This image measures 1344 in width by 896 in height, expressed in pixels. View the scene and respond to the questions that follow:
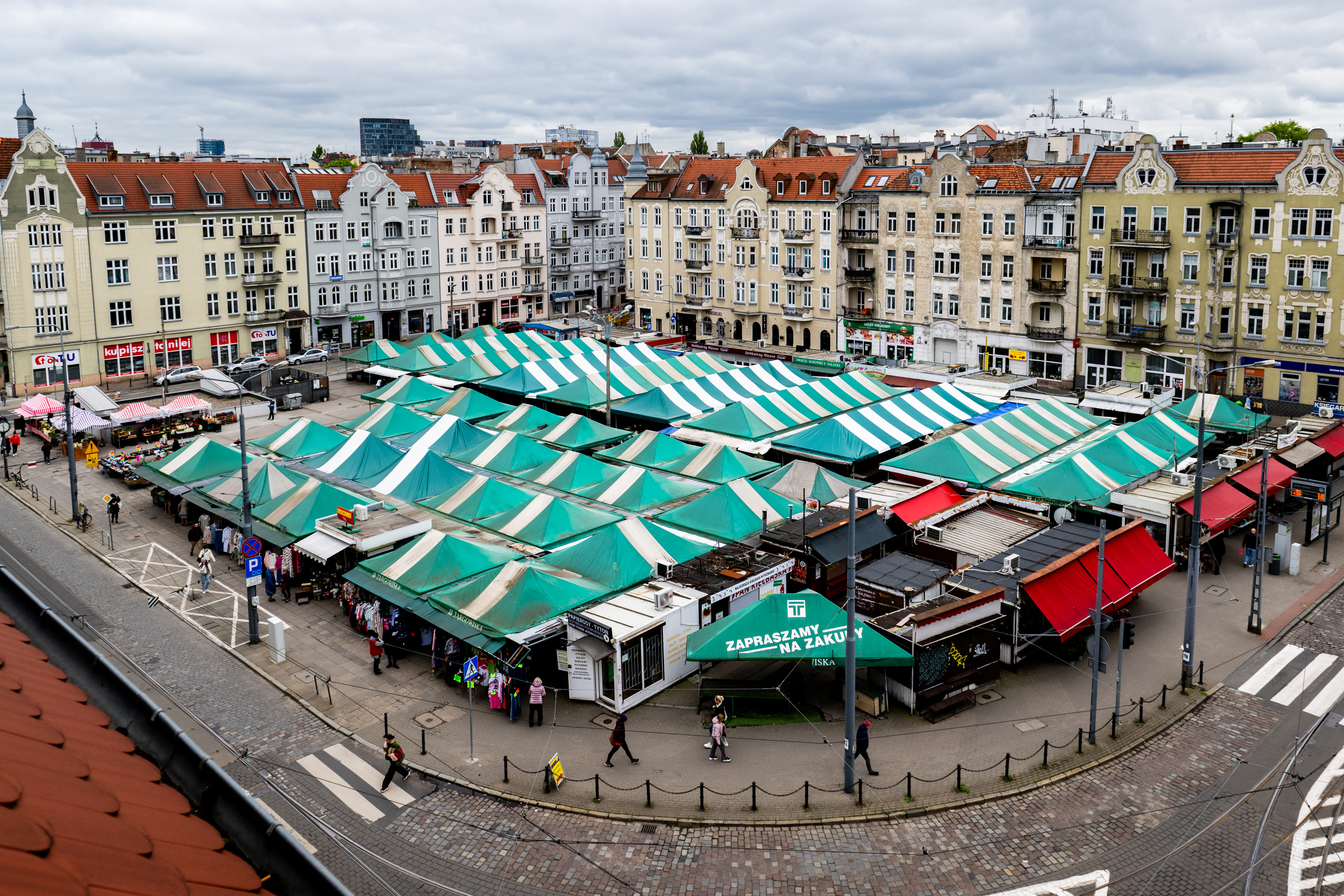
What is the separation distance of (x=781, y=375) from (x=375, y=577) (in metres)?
29.9

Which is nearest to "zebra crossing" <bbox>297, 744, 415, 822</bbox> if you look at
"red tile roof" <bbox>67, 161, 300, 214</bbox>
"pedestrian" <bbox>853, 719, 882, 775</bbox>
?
"pedestrian" <bbox>853, 719, 882, 775</bbox>

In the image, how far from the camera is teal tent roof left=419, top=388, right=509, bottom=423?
49.7 m

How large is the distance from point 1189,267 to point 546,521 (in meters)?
41.7

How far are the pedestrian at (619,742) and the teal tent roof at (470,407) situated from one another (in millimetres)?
28278

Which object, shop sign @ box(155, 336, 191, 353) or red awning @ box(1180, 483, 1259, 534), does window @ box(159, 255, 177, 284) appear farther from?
red awning @ box(1180, 483, 1259, 534)

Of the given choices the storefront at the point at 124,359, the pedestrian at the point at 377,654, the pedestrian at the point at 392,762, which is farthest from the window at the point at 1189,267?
the storefront at the point at 124,359

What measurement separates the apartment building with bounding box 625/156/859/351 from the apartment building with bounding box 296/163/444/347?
1665 cm

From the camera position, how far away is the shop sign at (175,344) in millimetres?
68438

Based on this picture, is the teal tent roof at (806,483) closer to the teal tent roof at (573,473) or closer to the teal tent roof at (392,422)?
the teal tent roof at (573,473)

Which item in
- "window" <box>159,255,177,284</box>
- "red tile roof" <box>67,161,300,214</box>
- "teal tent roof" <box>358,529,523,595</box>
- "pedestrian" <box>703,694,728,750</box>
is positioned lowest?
"pedestrian" <box>703,694,728,750</box>

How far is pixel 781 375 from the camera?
55250 mm

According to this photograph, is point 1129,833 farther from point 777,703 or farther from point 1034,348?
point 1034,348

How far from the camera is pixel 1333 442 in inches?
1693

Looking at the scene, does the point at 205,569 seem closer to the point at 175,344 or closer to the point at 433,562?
the point at 433,562
